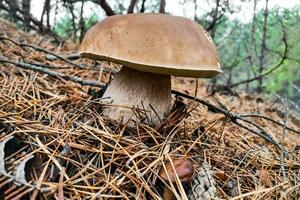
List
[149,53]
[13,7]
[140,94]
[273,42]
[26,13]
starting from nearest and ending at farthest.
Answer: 1. [149,53]
2. [140,94]
3. [13,7]
4. [26,13]
5. [273,42]

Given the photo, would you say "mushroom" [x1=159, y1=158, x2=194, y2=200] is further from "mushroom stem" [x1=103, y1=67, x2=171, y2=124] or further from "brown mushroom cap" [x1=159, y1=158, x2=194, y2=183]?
"mushroom stem" [x1=103, y1=67, x2=171, y2=124]

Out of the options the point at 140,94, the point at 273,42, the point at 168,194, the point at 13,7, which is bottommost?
the point at 168,194

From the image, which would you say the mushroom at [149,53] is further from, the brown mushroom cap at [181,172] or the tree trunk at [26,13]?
the tree trunk at [26,13]

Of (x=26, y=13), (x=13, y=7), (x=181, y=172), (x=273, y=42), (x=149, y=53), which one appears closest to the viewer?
(x=181, y=172)

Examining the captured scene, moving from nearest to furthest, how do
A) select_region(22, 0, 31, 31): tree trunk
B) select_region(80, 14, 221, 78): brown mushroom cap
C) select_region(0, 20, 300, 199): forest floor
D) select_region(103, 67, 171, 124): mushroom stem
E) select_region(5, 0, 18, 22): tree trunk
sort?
select_region(0, 20, 300, 199): forest floor → select_region(80, 14, 221, 78): brown mushroom cap → select_region(103, 67, 171, 124): mushroom stem → select_region(5, 0, 18, 22): tree trunk → select_region(22, 0, 31, 31): tree trunk

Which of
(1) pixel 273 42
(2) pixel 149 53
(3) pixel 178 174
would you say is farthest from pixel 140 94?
(1) pixel 273 42

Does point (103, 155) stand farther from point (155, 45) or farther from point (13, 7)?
point (13, 7)

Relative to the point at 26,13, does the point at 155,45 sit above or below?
below

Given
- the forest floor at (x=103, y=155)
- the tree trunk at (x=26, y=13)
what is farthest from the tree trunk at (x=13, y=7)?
the forest floor at (x=103, y=155)

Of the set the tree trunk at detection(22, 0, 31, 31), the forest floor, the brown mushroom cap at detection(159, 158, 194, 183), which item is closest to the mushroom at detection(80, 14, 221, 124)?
the forest floor
